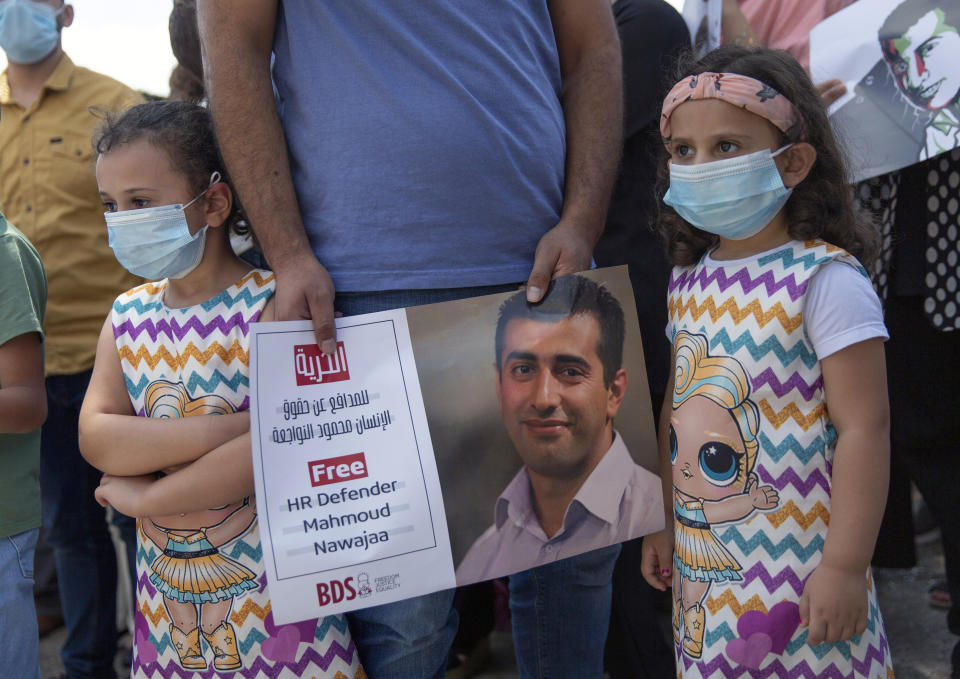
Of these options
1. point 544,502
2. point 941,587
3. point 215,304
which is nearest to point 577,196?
point 544,502

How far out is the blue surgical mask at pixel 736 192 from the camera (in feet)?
5.68

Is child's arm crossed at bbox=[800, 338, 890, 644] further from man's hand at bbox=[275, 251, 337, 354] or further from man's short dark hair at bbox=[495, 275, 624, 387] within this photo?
man's hand at bbox=[275, 251, 337, 354]

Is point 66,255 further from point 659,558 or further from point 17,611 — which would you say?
point 659,558

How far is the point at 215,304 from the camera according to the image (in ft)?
5.89

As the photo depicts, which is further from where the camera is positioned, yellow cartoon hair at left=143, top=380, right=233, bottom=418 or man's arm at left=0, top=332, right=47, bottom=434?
man's arm at left=0, top=332, right=47, bottom=434

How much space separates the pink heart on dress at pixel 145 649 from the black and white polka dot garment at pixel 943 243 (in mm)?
2138

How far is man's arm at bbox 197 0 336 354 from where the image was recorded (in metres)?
1.64

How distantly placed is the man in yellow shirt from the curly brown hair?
231 centimetres

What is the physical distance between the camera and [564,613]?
6.35ft

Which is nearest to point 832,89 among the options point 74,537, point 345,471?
point 345,471

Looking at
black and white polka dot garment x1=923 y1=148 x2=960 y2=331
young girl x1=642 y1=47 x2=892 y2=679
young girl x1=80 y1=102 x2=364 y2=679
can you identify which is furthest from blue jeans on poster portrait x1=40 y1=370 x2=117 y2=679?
black and white polka dot garment x1=923 y1=148 x2=960 y2=331

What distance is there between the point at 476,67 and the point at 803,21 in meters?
1.47

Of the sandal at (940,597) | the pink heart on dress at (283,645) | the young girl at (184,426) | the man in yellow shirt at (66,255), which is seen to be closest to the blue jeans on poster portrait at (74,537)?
the man in yellow shirt at (66,255)

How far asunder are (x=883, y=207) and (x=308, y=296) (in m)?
1.79
